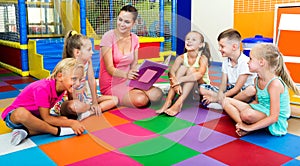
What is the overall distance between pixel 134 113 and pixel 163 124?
32 cm

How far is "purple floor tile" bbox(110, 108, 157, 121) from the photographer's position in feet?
6.25

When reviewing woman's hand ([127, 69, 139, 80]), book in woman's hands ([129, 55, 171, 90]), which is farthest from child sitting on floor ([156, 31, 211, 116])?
woman's hand ([127, 69, 139, 80])

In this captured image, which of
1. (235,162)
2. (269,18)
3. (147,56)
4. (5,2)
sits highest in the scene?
(5,2)

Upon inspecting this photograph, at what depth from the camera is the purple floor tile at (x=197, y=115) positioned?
1857mm

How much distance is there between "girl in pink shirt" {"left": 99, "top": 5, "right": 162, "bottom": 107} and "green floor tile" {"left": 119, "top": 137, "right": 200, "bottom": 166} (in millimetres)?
654

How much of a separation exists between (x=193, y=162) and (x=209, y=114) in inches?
30.8

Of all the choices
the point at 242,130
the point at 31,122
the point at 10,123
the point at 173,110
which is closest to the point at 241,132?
the point at 242,130

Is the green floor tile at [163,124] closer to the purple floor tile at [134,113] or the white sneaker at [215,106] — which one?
the purple floor tile at [134,113]

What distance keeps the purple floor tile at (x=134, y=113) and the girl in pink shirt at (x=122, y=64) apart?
5 cm

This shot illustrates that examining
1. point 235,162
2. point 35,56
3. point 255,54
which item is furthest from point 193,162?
point 35,56

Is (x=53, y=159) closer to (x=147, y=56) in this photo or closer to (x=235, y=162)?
(x=235, y=162)

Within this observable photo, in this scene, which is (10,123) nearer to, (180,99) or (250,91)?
(180,99)

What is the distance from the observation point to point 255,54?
5.21ft

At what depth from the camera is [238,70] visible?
6.48ft
